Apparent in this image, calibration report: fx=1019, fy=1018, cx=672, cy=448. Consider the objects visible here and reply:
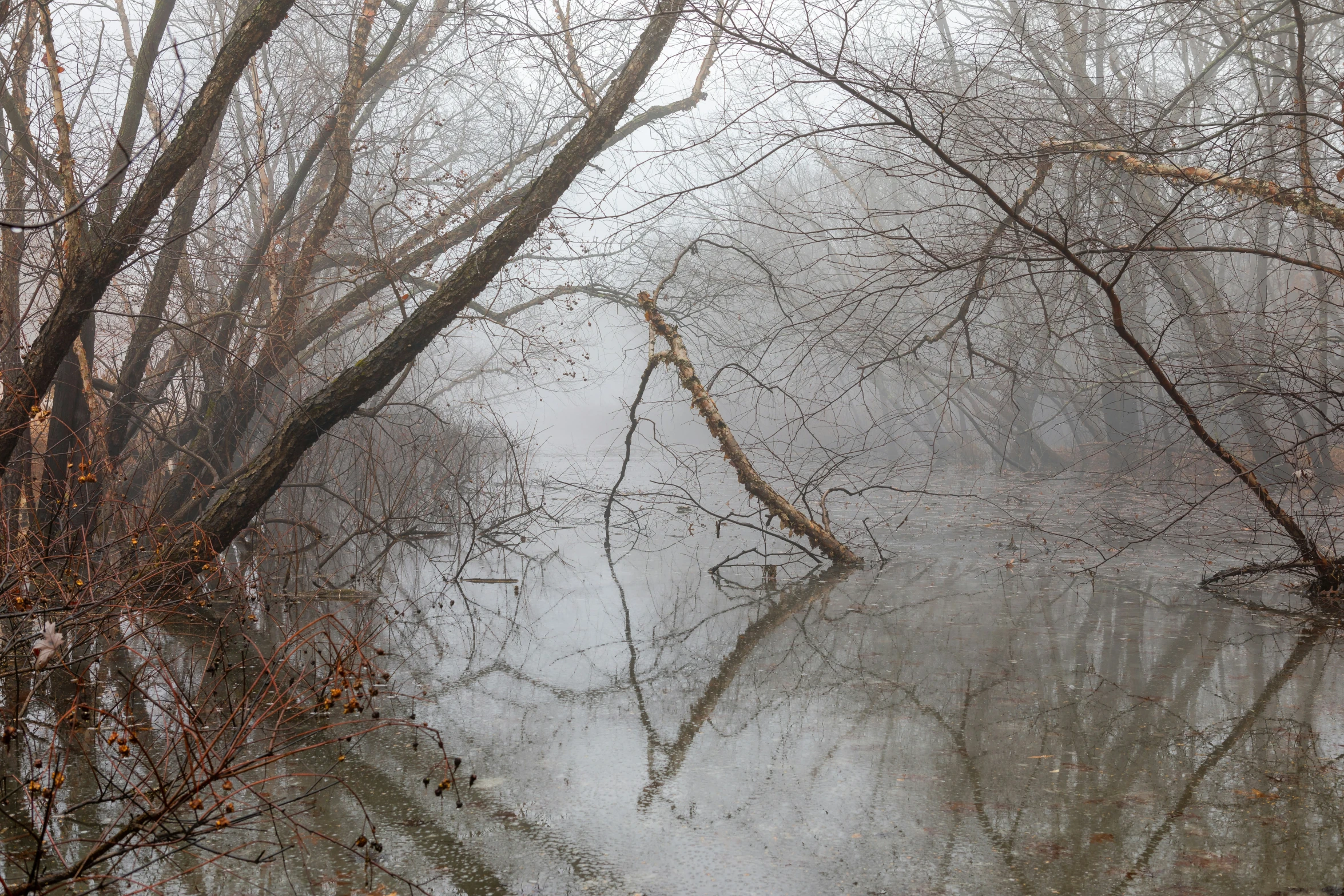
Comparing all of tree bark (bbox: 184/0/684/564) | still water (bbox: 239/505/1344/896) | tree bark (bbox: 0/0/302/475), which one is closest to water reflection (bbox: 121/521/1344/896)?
still water (bbox: 239/505/1344/896)

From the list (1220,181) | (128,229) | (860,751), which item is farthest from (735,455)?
(128,229)

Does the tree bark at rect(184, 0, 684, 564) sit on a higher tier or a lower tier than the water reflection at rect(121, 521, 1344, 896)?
higher

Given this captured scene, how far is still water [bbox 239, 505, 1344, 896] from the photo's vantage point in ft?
9.66

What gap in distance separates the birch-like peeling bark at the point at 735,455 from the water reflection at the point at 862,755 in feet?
4.98

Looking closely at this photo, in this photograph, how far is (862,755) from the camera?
389 cm

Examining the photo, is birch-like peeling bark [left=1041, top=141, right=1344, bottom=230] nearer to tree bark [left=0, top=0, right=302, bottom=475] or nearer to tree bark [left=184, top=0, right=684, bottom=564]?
tree bark [left=184, top=0, right=684, bottom=564]

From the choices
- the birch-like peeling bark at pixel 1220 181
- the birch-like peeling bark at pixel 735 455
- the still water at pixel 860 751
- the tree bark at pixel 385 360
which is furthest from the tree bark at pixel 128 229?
the birch-like peeling bark at pixel 1220 181

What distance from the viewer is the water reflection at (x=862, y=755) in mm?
2945

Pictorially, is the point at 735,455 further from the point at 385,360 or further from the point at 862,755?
the point at 862,755

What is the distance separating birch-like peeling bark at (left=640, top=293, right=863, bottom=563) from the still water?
120 cm

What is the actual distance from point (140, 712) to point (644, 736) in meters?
2.24

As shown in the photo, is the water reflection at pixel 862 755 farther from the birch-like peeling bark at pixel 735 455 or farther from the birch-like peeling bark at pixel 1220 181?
the birch-like peeling bark at pixel 1220 181

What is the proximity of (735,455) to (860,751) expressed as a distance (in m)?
4.31

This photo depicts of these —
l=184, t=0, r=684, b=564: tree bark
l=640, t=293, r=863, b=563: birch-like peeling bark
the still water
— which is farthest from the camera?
l=640, t=293, r=863, b=563: birch-like peeling bark
